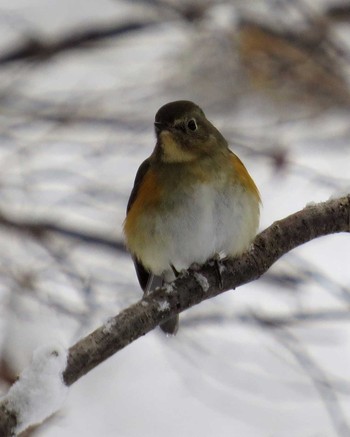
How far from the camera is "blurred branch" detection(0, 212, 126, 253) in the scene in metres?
4.68

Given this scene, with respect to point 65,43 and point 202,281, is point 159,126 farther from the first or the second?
point 202,281

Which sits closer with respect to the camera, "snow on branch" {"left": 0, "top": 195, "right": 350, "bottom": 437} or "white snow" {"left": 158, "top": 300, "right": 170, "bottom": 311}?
"snow on branch" {"left": 0, "top": 195, "right": 350, "bottom": 437}

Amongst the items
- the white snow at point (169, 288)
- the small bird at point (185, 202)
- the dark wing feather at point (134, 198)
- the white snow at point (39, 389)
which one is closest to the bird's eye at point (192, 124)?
the small bird at point (185, 202)

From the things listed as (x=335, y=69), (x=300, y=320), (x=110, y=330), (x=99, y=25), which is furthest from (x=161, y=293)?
(x=335, y=69)

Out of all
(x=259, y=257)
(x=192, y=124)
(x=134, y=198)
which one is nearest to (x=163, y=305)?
(x=259, y=257)

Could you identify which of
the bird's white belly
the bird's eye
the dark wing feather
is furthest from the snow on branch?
the bird's eye

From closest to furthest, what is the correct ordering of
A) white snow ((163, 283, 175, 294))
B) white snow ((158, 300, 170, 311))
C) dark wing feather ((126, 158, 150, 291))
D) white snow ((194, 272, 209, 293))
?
1. white snow ((158, 300, 170, 311))
2. white snow ((163, 283, 175, 294))
3. white snow ((194, 272, 209, 293))
4. dark wing feather ((126, 158, 150, 291))

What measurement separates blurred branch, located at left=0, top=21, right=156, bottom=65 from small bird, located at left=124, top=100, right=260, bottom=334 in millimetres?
539

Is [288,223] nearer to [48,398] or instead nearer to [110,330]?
[110,330]

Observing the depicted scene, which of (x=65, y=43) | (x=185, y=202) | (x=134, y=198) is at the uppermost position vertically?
(x=65, y=43)

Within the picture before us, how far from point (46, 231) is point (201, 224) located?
1088 millimetres

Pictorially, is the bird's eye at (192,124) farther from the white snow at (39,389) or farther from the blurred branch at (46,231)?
the white snow at (39,389)

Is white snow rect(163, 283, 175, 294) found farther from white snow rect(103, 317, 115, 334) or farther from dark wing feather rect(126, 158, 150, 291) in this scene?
dark wing feather rect(126, 158, 150, 291)

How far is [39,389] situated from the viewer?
2283mm
